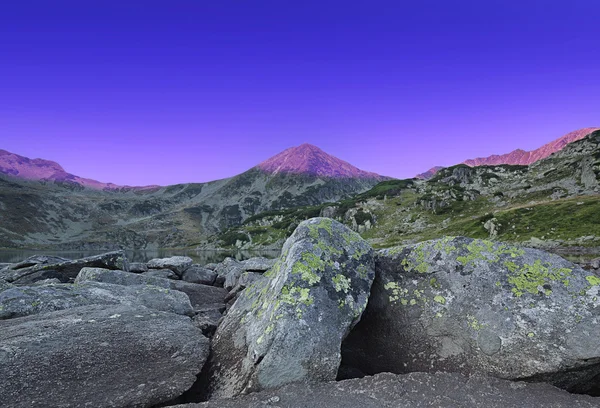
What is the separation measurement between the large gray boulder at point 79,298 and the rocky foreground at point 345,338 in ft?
0.27

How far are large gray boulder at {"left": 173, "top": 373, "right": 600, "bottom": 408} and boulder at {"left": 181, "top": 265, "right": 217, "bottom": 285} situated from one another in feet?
75.8

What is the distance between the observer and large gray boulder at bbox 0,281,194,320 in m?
10.3

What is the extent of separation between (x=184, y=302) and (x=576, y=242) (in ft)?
337

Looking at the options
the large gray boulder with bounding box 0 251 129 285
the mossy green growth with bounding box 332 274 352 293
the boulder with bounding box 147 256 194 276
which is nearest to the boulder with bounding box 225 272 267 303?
the large gray boulder with bounding box 0 251 129 285

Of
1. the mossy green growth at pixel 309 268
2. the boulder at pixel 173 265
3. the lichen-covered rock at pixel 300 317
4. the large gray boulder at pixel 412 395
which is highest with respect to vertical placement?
the mossy green growth at pixel 309 268

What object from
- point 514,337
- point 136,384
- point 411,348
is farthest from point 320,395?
point 514,337

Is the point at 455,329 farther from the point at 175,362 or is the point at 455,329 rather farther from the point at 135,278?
the point at 135,278

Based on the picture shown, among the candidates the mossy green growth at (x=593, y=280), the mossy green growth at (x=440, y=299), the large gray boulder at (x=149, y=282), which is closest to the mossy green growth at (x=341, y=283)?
the mossy green growth at (x=440, y=299)

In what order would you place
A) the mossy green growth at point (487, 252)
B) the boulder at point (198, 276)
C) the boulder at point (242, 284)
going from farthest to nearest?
1. the boulder at point (198, 276)
2. the boulder at point (242, 284)
3. the mossy green growth at point (487, 252)

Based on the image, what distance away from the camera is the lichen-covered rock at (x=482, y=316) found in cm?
→ 725

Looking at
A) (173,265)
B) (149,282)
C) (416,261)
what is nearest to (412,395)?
(416,261)

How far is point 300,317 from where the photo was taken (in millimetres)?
7609

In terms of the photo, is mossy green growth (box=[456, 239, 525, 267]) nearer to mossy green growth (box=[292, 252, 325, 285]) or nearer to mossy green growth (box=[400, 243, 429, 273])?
mossy green growth (box=[400, 243, 429, 273])

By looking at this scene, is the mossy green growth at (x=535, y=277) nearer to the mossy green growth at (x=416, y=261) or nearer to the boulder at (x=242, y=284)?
the mossy green growth at (x=416, y=261)
